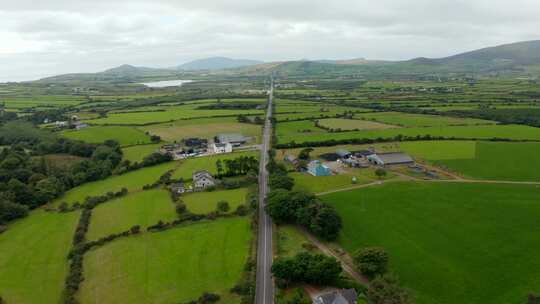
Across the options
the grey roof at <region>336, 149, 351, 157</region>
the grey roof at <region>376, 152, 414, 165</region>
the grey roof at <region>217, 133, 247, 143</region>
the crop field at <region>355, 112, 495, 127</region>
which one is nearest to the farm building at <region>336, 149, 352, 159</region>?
the grey roof at <region>336, 149, 351, 157</region>

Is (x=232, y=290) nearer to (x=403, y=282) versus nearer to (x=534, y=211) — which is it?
(x=403, y=282)

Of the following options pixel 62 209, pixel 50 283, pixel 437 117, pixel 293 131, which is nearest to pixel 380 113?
pixel 437 117

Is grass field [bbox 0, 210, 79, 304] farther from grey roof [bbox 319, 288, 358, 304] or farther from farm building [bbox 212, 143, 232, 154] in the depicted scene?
farm building [bbox 212, 143, 232, 154]

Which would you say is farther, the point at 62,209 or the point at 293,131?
the point at 293,131

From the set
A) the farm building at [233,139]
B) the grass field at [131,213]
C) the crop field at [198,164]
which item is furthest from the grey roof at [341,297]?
the farm building at [233,139]

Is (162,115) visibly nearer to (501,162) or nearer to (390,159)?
(390,159)

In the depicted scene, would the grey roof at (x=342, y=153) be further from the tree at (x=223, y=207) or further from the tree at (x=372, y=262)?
the tree at (x=372, y=262)

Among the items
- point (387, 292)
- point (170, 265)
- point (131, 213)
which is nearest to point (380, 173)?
point (387, 292)
